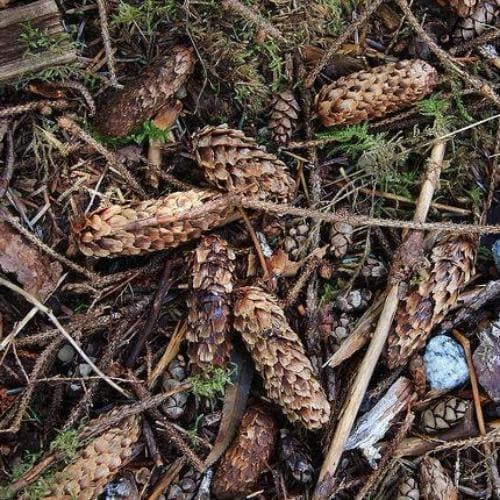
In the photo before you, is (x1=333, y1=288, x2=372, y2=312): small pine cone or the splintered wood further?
(x1=333, y1=288, x2=372, y2=312): small pine cone

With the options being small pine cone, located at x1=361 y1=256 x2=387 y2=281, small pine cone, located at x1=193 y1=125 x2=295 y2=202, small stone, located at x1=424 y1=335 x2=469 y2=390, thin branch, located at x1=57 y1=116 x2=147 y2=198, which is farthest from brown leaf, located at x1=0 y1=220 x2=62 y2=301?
small stone, located at x1=424 y1=335 x2=469 y2=390

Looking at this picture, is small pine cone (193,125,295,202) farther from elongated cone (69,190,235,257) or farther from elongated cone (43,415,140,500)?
elongated cone (43,415,140,500)

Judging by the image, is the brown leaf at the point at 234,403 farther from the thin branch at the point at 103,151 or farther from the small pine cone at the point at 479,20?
the small pine cone at the point at 479,20

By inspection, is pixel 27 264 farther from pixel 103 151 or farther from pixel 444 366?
pixel 444 366

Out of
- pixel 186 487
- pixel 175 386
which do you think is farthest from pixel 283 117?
pixel 186 487

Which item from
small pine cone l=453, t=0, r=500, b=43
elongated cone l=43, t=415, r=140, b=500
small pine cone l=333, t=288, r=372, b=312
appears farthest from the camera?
small pine cone l=453, t=0, r=500, b=43

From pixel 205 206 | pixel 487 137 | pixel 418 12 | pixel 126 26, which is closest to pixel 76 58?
pixel 126 26

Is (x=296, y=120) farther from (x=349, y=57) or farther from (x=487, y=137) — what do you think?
(x=487, y=137)
